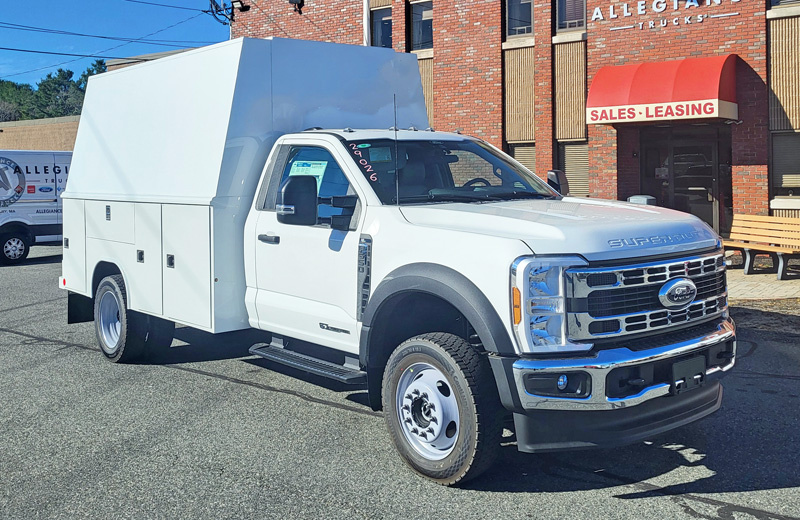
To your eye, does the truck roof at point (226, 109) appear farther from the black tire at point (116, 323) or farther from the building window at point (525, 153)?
the building window at point (525, 153)

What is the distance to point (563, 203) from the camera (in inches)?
239

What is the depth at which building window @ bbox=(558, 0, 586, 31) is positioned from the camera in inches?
750

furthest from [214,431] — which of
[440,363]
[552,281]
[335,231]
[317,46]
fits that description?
[317,46]

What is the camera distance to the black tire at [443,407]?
15.7 feet

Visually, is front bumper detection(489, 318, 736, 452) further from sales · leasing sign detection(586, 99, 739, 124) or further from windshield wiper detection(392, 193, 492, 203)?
sales · leasing sign detection(586, 99, 739, 124)

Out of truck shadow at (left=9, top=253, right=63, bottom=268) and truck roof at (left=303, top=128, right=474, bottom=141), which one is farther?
truck shadow at (left=9, top=253, right=63, bottom=268)

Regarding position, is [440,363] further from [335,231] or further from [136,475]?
[136,475]

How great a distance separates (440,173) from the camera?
21.0 feet

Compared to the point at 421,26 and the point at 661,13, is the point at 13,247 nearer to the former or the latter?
the point at 421,26

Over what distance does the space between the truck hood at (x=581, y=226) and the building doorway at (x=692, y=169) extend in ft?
42.2

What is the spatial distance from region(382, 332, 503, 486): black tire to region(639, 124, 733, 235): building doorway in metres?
13.9

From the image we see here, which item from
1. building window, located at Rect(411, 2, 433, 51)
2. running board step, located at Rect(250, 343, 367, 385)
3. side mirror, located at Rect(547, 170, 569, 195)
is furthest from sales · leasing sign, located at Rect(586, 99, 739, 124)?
running board step, located at Rect(250, 343, 367, 385)

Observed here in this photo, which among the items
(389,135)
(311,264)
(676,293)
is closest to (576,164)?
(389,135)

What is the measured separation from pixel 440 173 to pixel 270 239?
1.37 meters
